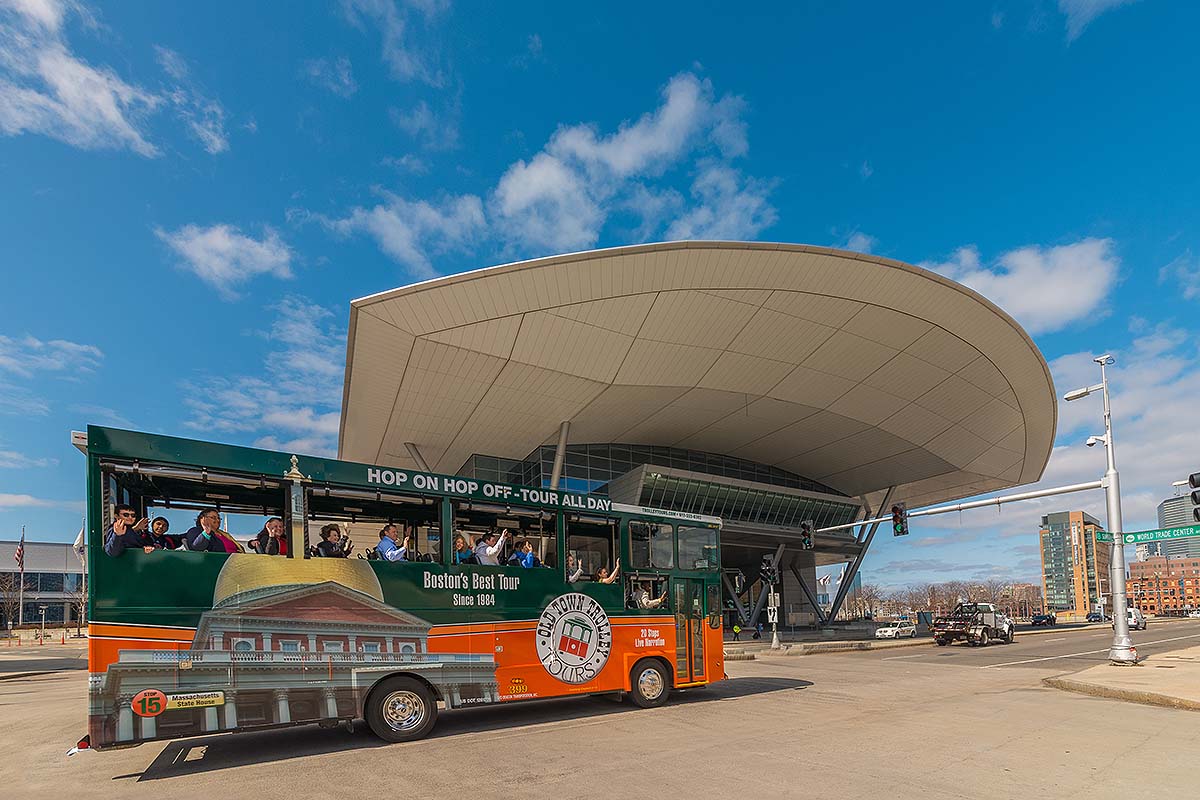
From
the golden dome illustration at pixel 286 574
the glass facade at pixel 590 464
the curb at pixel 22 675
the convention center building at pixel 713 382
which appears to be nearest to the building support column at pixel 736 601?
the convention center building at pixel 713 382

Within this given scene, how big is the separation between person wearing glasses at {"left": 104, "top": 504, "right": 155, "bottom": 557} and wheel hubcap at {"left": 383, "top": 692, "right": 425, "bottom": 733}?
350 cm

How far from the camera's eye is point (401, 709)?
986cm

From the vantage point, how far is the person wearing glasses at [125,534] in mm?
8156

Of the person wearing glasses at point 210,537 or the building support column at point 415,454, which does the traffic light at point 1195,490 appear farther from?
the building support column at point 415,454

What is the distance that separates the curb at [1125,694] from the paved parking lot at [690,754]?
1.81ft

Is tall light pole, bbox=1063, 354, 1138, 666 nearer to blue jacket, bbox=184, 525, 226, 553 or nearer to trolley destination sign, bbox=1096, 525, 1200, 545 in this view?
trolley destination sign, bbox=1096, 525, 1200, 545

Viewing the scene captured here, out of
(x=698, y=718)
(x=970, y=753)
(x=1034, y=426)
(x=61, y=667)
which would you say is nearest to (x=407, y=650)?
(x=698, y=718)

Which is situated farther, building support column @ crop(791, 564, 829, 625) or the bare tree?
the bare tree

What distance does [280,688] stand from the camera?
8.94 meters

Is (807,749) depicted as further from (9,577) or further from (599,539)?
(9,577)

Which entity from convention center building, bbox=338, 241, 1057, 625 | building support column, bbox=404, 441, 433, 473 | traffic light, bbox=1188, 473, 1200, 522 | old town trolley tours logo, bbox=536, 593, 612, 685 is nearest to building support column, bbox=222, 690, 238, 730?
old town trolley tours logo, bbox=536, 593, 612, 685

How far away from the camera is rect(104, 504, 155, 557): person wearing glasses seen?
8.16 metres

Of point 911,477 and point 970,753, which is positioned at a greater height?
point 911,477

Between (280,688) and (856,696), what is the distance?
1050 centimetres
